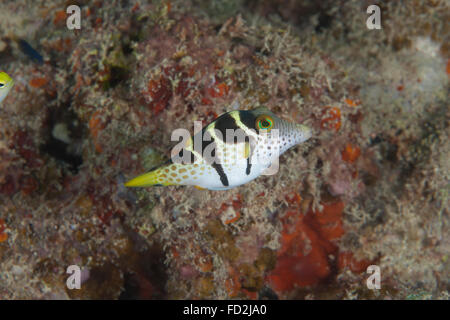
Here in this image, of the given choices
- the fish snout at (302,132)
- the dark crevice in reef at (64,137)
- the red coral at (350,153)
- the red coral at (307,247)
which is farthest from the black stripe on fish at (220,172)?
the dark crevice in reef at (64,137)

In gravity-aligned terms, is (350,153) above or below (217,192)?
above

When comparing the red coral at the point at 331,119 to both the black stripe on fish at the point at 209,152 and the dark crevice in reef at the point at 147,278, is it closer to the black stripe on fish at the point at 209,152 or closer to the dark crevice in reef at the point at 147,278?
the black stripe on fish at the point at 209,152

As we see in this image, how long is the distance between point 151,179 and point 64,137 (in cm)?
344

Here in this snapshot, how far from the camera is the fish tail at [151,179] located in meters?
1.92

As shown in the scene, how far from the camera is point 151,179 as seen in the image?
194cm

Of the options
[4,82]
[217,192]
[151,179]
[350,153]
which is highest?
[4,82]

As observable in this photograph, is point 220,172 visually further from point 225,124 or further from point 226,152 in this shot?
point 225,124

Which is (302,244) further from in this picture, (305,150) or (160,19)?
(160,19)

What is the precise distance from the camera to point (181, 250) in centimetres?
379

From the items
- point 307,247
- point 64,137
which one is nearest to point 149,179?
point 307,247

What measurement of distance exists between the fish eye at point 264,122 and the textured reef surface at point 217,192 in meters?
1.28

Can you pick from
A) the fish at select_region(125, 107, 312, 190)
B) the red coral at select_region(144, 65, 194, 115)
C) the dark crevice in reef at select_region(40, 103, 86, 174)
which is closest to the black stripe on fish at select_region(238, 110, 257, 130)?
the fish at select_region(125, 107, 312, 190)
